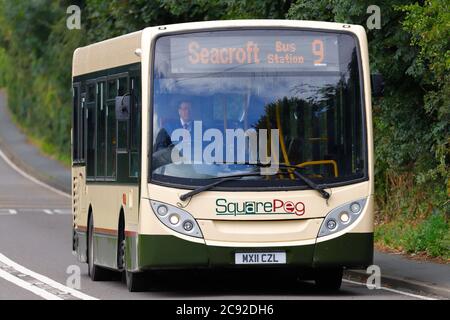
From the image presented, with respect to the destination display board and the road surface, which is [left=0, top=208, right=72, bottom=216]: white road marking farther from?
the destination display board

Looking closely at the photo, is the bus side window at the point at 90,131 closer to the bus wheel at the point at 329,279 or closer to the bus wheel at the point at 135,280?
the bus wheel at the point at 135,280

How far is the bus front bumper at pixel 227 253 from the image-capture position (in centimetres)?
1628

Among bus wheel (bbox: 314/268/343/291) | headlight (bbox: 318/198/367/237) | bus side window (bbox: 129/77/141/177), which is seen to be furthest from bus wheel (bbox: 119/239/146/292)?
headlight (bbox: 318/198/367/237)

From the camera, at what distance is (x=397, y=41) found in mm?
23641

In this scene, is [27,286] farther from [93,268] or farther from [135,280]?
[93,268]

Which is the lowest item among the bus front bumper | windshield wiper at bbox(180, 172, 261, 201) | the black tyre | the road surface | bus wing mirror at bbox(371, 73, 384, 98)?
the road surface

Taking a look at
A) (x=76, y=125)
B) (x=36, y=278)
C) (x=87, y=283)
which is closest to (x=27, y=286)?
(x=87, y=283)

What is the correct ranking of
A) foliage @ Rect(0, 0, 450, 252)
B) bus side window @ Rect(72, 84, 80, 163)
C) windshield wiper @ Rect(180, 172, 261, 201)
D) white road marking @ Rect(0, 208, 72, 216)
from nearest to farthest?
windshield wiper @ Rect(180, 172, 261, 201) < foliage @ Rect(0, 0, 450, 252) < bus side window @ Rect(72, 84, 80, 163) < white road marking @ Rect(0, 208, 72, 216)

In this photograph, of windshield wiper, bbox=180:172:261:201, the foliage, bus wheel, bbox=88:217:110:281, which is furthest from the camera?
the foliage

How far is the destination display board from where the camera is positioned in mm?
16656

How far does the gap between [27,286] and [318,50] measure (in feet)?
14.9

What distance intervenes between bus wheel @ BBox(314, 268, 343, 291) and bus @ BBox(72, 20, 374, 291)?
1.07 meters

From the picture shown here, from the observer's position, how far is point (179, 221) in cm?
1630

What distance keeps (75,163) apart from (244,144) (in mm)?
5448
